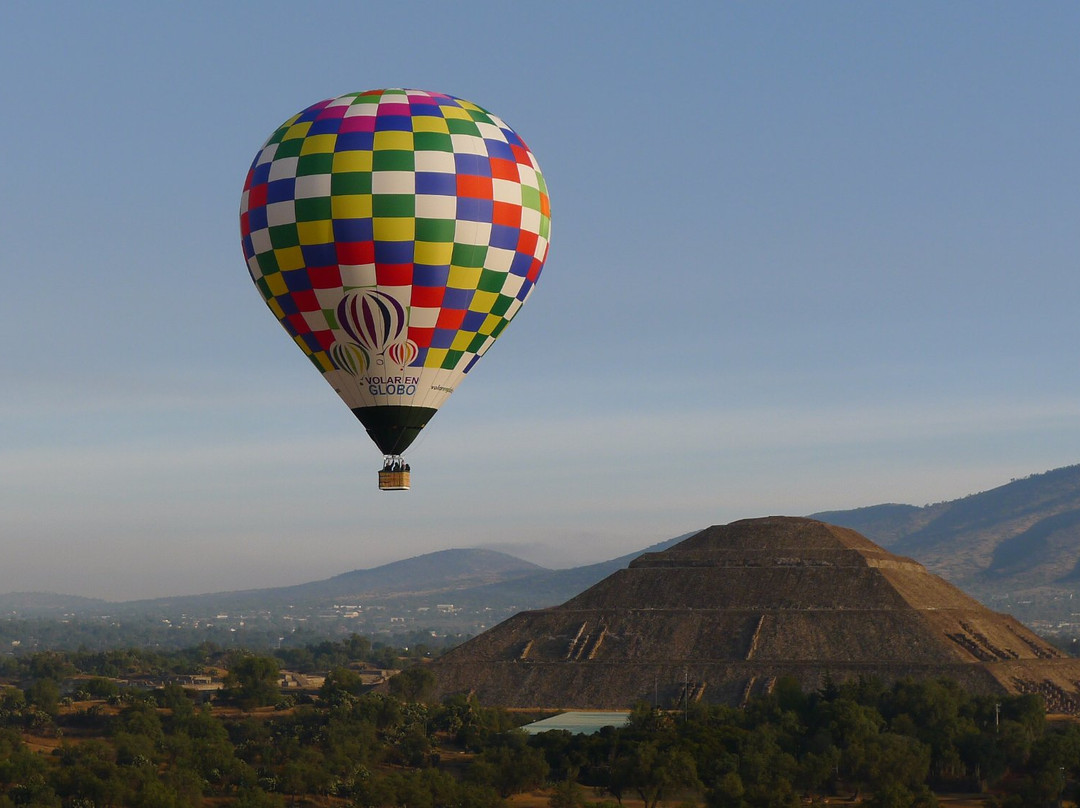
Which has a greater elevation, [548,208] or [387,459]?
[548,208]

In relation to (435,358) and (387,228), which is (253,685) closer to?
(435,358)

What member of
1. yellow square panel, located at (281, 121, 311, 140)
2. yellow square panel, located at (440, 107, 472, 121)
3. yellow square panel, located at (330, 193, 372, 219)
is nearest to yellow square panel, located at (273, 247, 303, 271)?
yellow square panel, located at (330, 193, 372, 219)

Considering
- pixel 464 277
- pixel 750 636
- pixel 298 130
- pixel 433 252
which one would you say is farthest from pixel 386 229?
pixel 750 636

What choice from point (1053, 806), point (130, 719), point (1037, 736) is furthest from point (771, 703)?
point (130, 719)

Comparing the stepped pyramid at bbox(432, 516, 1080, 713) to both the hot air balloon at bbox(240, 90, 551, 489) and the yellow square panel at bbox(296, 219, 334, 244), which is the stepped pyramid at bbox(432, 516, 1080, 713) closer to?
the hot air balloon at bbox(240, 90, 551, 489)

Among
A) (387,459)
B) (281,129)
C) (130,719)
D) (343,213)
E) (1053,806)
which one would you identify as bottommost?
(1053,806)

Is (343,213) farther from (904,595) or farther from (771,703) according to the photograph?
(904,595)
